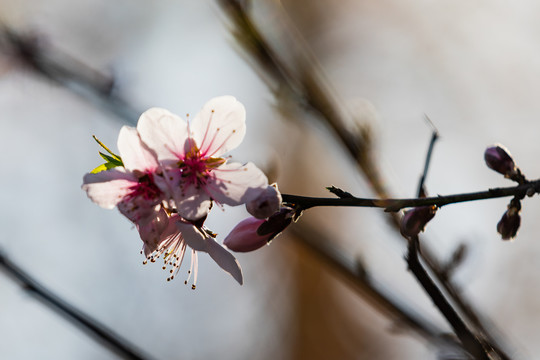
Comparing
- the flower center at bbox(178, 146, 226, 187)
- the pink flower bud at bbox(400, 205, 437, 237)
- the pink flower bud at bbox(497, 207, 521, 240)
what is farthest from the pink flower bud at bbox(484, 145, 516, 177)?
the flower center at bbox(178, 146, 226, 187)

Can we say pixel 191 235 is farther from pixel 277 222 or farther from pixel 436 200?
pixel 436 200

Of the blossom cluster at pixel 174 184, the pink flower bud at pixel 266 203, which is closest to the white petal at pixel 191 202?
the blossom cluster at pixel 174 184

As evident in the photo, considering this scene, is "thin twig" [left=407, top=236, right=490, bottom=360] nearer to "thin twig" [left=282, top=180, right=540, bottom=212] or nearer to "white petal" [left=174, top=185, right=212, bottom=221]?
"thin twig" [left=282, top=180, right=540, bottom=212]

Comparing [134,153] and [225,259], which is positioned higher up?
[134,153]

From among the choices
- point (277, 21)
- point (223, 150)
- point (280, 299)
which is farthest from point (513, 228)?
point (280, 299)

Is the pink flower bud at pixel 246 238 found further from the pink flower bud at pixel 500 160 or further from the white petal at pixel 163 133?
the pink flower bud at pixel 500 160

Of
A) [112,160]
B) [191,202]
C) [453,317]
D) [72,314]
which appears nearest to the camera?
[453,317]

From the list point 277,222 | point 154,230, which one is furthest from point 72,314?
point 277,222

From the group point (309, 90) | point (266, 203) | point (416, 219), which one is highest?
point (309, 90)
